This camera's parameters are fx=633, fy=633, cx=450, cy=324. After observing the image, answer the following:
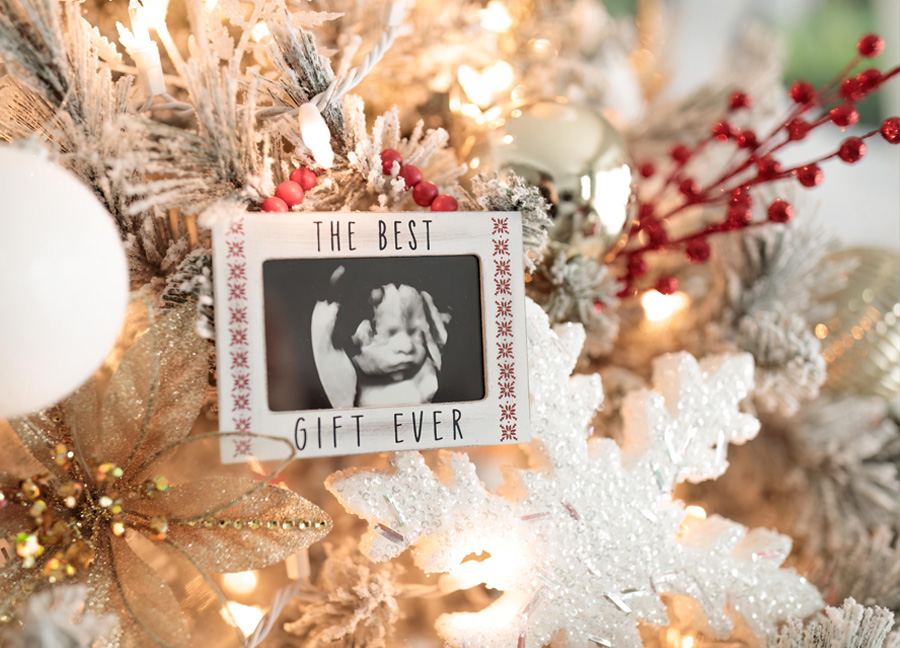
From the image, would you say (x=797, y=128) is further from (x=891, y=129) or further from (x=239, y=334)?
(x=239, y=334)

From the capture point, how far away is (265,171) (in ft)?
1.60

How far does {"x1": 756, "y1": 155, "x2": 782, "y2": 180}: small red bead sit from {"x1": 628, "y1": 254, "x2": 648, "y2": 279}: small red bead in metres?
0.15

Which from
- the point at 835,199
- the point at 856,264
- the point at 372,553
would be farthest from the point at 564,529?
the point at 835,199

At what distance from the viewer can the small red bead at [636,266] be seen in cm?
71

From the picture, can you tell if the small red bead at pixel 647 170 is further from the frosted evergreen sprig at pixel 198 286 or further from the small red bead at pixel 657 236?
the frosted evergreen sprig at pixel 198 286

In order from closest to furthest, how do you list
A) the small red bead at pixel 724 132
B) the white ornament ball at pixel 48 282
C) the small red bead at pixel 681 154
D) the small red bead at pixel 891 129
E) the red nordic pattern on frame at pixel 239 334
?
the white ornament ball at pixel 48 282 < the red nordic pattern on frame at pixel 239 334 < the small red bead at pixel 891 129 < the small red bead at pixel 724 132 < the small red bead at pixel 681 154

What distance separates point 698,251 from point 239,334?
0.49 meters

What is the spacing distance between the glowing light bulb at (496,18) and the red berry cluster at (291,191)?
35 centimetres

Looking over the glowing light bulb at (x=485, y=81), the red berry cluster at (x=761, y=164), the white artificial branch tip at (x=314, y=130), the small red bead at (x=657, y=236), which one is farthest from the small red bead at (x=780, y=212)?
the white artificial branch tip at (x=314, y=130)

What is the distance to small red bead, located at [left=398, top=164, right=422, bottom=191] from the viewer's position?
0.52 metres

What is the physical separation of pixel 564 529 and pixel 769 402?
0.31 meters

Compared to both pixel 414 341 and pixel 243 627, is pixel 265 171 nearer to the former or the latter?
pixel 414 341

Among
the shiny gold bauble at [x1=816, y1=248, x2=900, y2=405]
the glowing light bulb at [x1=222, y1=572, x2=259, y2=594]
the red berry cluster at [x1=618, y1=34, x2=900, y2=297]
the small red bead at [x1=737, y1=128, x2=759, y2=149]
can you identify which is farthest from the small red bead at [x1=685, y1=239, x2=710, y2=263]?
the glowing light bulb at [x1=222, y1=572, x2=259, y2=594]

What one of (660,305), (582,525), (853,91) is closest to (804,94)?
(853,91)
